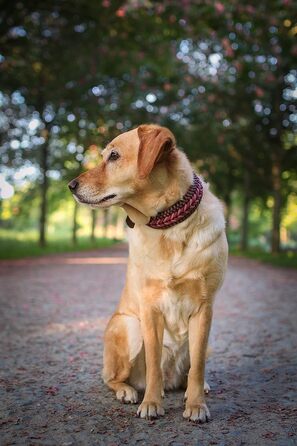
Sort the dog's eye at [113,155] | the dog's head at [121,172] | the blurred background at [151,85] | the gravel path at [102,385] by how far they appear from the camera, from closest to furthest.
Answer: the gravel path at [102,385], the dog's head at [121,172], the dog's eye at [113,155], the blurred background at [151,85]

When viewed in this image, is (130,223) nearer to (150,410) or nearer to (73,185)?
(73,185)

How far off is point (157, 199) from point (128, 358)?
1.28m

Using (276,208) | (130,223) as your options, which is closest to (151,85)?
(276,208)

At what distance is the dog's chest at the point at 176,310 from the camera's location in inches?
128

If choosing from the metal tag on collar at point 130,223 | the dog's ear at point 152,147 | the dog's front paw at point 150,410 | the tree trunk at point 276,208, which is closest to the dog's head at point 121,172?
the dog's ear at point 152,147

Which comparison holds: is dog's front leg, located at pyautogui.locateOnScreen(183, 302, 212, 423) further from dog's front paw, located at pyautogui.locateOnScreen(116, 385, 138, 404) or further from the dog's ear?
the dog's ear

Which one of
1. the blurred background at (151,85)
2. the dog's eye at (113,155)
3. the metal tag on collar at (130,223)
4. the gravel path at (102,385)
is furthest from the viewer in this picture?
the blurred background at (151,85)

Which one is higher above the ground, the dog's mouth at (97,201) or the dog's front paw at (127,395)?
the dog's mouth at (97,201)

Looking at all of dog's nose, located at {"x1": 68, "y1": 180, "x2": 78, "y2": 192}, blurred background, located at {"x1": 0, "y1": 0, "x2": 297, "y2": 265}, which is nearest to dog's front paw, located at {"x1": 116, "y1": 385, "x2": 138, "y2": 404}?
dog's nose, located at {"x1": 68, "y1": 180, "x2": 78, "y2": 192}

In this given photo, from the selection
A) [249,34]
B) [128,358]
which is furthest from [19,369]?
[249,34]

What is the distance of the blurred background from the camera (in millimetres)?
12719

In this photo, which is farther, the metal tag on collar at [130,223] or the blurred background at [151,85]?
the blurred background at [151,85]

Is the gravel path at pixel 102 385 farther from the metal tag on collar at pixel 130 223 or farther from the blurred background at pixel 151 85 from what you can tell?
the blurred background at pixel 151 85

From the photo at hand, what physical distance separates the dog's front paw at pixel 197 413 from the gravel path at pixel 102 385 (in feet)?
0.18
